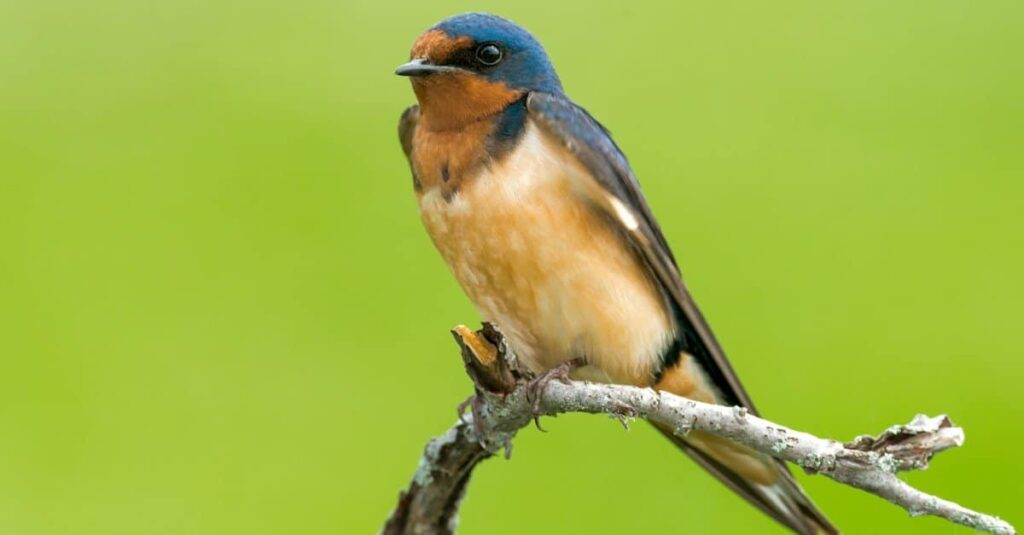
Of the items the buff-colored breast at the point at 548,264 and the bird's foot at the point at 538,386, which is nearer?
the bird's foot at the point at 538,386

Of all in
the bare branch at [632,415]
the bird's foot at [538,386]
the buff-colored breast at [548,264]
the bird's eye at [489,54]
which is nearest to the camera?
the bare branch at [632,415]

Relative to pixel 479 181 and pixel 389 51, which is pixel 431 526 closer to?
pixel 479 181

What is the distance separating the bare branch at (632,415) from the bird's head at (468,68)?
0.56m

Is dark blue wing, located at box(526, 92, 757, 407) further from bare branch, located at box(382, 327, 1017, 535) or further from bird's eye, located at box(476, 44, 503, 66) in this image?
bare branch, located at box(382, 327, 1017, 535)

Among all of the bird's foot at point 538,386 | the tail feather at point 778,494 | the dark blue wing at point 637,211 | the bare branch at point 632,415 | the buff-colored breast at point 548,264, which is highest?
the dark blue wing at point 637,211

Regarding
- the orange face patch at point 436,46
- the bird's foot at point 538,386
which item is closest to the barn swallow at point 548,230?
the orange face patch at point 436,46

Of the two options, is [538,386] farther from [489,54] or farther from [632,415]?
[489,54]

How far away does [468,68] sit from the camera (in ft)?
10.5

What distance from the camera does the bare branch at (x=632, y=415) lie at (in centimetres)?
237

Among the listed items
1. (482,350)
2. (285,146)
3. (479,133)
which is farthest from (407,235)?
(482,350)

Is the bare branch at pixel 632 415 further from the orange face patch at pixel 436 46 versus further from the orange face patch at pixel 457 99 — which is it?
the orange face patch at pixel 436 46

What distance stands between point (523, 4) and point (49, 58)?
5.14ft

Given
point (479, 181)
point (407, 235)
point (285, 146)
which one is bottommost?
point (479, 181)

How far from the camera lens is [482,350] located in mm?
2801
